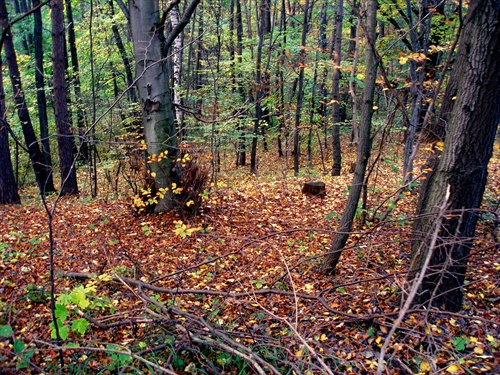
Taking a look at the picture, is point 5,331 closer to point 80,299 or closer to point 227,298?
point 80,299

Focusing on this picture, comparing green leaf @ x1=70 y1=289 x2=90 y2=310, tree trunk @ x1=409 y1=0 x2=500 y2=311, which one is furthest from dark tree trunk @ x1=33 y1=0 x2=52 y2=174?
tree trunk @ x1=409 y1=0 x2=500 y2=311

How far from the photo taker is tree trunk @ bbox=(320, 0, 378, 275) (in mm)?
3773

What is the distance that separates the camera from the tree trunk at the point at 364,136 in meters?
3.77

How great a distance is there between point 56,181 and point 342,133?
15.6 m

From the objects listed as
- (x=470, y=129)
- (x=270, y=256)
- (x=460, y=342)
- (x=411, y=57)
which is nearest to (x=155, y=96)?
(x=270, y=256)

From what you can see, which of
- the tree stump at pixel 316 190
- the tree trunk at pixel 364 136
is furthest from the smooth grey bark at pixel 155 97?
the tree stump at pixel 316 190

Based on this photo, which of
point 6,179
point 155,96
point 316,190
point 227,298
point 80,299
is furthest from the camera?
point 6,179

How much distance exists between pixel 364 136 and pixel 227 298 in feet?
8.02

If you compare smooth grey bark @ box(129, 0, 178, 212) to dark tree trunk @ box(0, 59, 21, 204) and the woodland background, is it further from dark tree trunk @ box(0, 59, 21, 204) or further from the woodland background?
dark tree trunk @ box(0, 59, 21, 204)

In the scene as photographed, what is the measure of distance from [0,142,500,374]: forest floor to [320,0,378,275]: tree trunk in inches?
13.0

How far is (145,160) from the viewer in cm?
622

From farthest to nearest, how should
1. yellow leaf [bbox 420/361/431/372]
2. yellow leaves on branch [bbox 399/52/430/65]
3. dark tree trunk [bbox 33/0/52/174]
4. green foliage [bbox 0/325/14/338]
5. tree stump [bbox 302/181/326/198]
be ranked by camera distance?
dark tree trunk [bbox 33/0/52/174] → tree stump [bbox 302/181/326/198] → yellow leaves on branch [bbox 399/52/430/65] → yellow leaf [bbox 420/361/431/372] → green foliage [bbox 0/325/14/338]

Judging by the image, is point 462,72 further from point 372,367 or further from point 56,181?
point 56,181

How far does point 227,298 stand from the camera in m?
3.77
